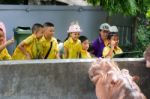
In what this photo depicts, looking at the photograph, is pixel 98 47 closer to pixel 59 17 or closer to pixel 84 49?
pixel 84 49

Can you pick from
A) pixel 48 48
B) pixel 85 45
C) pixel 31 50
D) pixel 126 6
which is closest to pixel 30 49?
pixel 31 50

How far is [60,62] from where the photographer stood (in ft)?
15.8

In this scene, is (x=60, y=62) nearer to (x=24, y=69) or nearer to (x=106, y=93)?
(x=24, y=69)

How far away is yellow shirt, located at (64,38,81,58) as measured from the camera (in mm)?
6782

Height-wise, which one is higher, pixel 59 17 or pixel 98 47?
pixel 59 17

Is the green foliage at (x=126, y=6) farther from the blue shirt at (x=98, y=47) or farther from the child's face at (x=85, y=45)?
the child's face at (x=85, y=45)

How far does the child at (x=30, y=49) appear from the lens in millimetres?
6445

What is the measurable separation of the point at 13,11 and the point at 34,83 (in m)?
5.92

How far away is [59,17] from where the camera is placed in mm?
11148

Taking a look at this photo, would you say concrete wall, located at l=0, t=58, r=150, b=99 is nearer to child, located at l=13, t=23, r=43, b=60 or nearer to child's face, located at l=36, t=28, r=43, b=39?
child, located at l=13, t=23, r=43, b=60

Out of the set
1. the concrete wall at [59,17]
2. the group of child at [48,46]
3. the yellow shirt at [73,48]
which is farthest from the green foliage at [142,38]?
the yellow shirt at [73,48]

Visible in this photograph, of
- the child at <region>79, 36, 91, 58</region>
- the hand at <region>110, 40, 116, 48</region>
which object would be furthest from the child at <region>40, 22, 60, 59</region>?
the hand at <region>110, 40, 116, 48</region>

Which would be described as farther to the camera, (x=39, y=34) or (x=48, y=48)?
(x=39, y=34)

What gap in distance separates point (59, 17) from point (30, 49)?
4.63m
